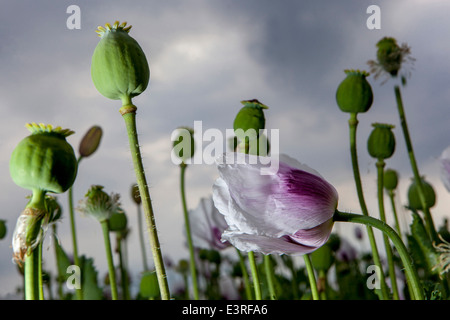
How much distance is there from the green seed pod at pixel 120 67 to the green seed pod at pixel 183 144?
0.30 m

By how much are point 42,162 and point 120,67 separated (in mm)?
72

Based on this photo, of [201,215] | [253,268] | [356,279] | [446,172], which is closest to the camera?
[253,268]

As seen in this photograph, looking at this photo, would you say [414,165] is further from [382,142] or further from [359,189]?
[359,189]

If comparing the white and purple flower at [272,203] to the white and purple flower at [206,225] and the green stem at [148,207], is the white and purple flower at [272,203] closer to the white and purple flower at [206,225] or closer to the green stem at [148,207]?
the green stem at [148,207]

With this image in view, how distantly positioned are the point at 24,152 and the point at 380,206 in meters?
0.42

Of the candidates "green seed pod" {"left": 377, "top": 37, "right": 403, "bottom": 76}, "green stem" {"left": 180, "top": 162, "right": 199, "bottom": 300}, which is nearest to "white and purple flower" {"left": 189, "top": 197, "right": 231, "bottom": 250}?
"green stem" {"left": 180, "top": 162, "right": 199, "bottom": 300}

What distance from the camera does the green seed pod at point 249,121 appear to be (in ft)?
1.49

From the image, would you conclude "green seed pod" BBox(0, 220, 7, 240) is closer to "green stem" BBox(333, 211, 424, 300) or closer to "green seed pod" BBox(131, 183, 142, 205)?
"green seed pod" BBox(131, 183, 142, 205)

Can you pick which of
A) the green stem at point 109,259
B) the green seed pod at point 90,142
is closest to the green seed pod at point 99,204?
the green stem at point 109,259

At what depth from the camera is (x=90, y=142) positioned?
68 centimetres

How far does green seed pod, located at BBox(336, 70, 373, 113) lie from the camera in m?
0.55

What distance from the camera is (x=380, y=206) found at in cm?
59
